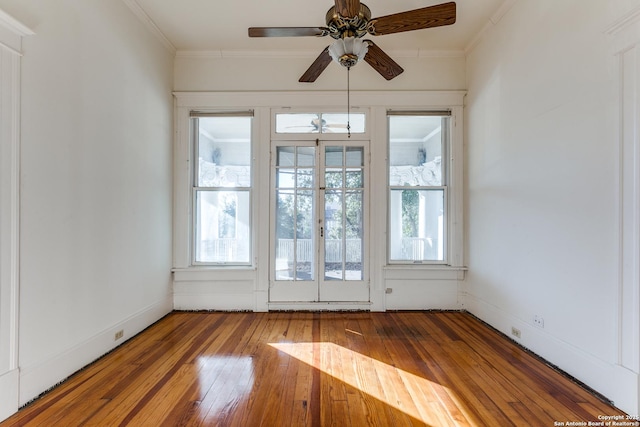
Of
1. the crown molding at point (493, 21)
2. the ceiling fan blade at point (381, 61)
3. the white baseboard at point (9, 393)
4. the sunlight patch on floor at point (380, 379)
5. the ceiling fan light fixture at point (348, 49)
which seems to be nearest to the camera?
the white baseboard at point (9, 393)

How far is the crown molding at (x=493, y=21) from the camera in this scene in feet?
9.07

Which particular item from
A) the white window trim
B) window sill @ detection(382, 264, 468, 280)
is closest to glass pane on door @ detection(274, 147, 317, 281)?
window sill @ detection(382, 264, 468, 280)

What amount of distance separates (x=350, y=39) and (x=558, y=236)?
214 cm

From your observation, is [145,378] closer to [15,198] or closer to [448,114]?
[15,198]

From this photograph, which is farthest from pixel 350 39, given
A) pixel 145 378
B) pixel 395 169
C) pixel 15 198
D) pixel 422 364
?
pixel 145 378

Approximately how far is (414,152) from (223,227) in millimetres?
2591

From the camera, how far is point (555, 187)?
2260 millimetres

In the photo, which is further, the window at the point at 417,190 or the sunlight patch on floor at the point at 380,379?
the window at the point at 417,190

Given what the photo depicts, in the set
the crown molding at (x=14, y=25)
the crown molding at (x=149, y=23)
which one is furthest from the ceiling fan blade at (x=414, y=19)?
the crown molding at (x=149, y=23)

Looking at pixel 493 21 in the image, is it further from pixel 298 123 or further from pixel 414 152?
pixel 298 123

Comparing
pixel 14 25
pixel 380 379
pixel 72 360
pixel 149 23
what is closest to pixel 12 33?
pixel 14 25

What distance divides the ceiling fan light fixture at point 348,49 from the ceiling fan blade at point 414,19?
14 centimetres

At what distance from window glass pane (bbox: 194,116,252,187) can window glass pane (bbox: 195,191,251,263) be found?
0.54 feet

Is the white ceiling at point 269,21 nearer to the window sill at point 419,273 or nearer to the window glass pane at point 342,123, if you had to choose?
the window glass pane at point 342,123
